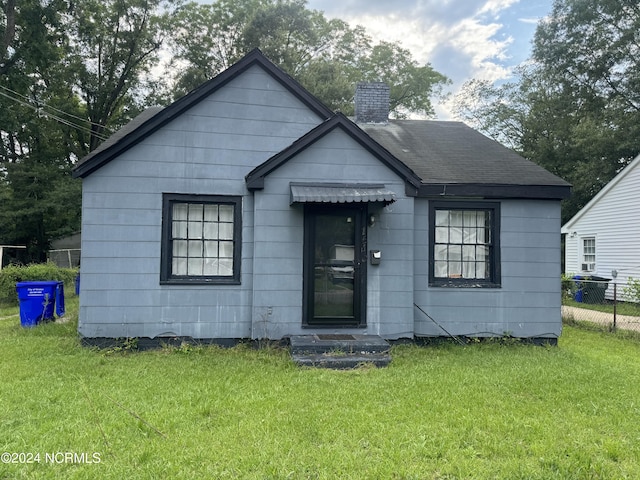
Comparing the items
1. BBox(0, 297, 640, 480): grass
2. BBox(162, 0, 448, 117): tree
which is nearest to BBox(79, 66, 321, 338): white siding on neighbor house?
BBox(0, 297, 640, 480): grass

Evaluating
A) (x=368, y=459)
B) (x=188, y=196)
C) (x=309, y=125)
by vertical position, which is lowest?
(x=368, y=459)

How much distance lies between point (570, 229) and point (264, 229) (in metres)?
16.6

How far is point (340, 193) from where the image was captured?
6.23 meters

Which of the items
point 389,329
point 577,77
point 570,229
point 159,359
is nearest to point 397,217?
point 389,329

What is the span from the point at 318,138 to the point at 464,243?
316 centimetres

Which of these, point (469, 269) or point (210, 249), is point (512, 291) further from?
point (210, 249)

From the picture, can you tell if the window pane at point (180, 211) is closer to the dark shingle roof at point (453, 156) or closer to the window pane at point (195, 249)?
the window pane at point (195, 249)

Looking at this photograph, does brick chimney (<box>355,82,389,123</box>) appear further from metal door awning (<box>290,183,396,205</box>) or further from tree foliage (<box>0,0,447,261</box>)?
tree foliage (<box>0,0,447,261</box>)

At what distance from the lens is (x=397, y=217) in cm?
682

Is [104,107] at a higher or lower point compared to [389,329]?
higher

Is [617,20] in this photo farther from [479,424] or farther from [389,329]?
[479,424]

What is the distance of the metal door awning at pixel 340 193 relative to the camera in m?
6.06
